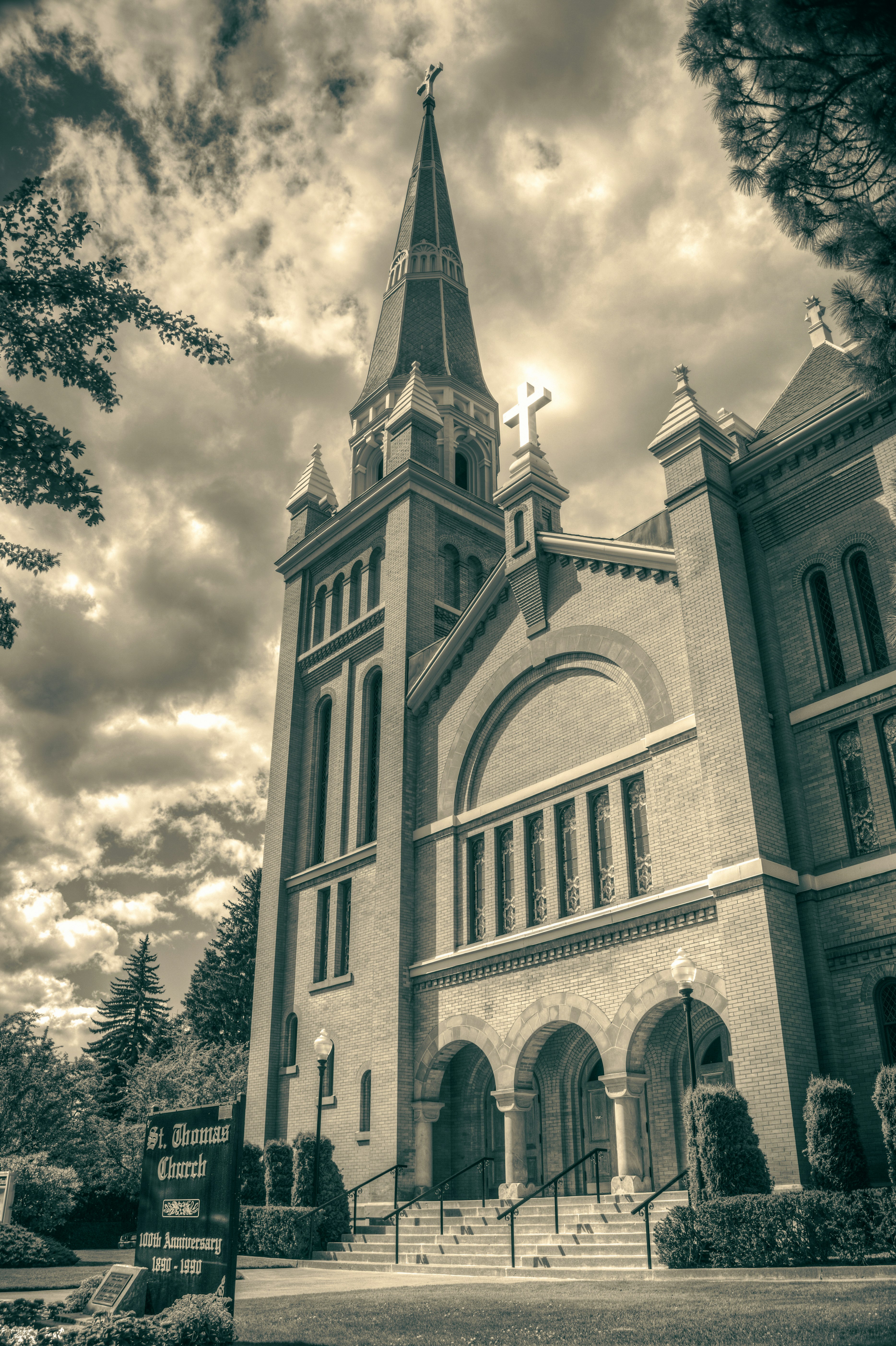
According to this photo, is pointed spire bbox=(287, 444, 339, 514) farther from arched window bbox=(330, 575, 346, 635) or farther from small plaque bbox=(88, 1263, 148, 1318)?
small plaque bbox=(88, 1263, 148, 1318)

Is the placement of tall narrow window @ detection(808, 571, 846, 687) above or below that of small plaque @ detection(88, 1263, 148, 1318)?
above

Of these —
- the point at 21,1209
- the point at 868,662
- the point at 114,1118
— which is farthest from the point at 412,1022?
the point at 114,1118

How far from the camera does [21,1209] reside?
21.3m

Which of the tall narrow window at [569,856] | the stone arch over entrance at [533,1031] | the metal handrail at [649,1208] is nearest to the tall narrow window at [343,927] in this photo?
the stone arch over entrance at [533,1031]

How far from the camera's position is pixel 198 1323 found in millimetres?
8234

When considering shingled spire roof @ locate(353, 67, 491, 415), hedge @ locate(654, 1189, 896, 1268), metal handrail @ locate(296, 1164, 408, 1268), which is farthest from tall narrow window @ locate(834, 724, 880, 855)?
shingled spire roof @ locate(353, 67, 491, 415)

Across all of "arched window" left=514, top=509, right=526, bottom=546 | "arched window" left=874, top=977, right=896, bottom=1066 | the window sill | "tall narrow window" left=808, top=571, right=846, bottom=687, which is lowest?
"arched window" left=874, top=977, right=896, bottom=1066

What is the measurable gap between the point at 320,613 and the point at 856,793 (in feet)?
63.9

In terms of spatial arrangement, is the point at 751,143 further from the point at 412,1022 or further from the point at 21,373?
the point at 412,1022

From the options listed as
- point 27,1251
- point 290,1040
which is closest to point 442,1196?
point 290,1040

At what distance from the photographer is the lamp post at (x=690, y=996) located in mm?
14320

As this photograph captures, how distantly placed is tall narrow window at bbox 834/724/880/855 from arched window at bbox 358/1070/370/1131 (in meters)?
13.2

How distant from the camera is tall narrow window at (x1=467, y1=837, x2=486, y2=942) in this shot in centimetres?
2328

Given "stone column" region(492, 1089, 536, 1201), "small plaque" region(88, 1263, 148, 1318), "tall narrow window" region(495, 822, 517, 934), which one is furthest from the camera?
"tall narrow window" region(495, 822, 517, 934)
